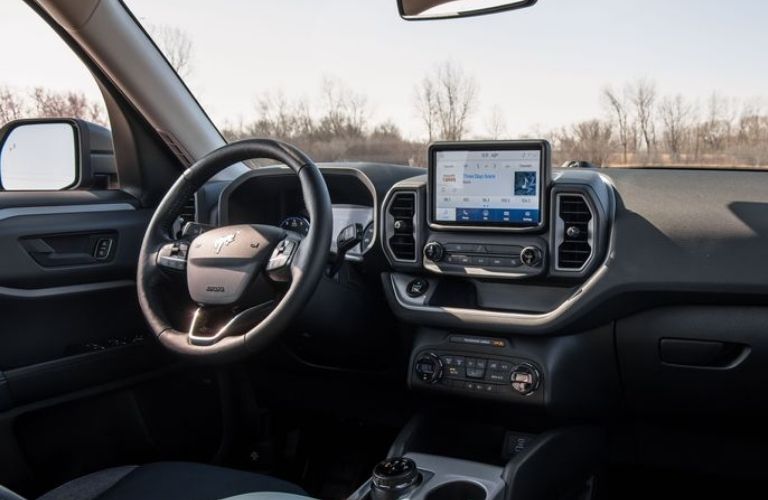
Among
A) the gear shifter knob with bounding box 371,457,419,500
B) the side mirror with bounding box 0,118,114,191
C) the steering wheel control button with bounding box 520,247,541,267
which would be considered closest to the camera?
the gear shifter knob with bounding box 371,457,419,500

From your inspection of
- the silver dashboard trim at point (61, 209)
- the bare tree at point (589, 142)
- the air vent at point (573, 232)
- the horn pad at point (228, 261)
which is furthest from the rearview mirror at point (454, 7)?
the silver dashboard trim at point (61, 209)

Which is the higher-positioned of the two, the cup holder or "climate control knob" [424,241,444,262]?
"climate control knob" [424,241,444,262]

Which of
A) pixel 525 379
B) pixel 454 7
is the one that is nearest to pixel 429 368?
pixel 525 379

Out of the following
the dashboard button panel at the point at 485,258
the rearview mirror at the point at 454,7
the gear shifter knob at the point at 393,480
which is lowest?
the gear shifter knob at the point at 393,480

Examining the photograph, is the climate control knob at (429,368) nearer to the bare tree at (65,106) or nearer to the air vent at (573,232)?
the air vent at (573,232)

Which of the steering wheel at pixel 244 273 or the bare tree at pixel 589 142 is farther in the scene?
the bare tree at pixel 589 142

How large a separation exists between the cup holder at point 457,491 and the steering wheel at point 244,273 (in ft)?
2.26

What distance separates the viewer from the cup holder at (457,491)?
1900 millimetres

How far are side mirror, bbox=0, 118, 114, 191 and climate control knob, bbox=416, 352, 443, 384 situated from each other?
1421 millimetres

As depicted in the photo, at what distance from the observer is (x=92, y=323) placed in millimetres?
2346

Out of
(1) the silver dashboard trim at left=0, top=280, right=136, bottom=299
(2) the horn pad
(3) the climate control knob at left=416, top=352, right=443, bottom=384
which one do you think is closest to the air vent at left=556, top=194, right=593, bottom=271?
(3) the climate control knob at left=416, top=352, right=443, bottom=384

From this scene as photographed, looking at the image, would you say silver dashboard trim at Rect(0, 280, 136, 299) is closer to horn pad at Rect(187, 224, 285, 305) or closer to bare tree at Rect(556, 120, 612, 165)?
horn pad at Rect(187, 224, 285, 305)

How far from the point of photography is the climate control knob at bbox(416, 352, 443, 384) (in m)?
2.12

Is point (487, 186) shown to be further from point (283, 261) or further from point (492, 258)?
point (283, 261)
